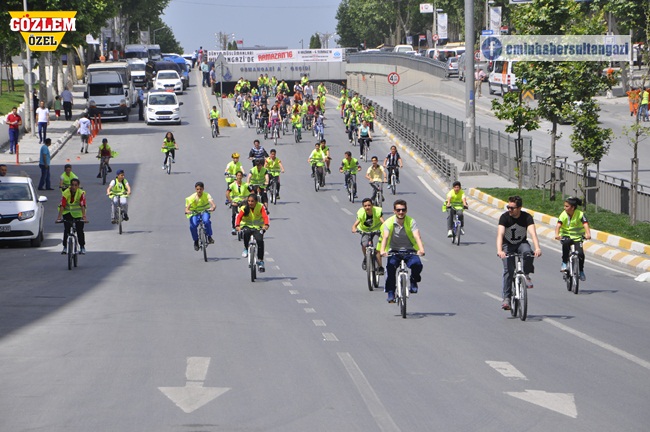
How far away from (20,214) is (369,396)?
18322mm

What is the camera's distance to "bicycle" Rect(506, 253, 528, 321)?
16.5 m

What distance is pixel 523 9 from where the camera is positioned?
1496 inches

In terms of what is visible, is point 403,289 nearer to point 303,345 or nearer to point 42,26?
point 303,345

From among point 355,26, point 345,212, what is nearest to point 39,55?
point 345,212

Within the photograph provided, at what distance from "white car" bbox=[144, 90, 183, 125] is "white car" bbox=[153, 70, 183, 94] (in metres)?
17.1

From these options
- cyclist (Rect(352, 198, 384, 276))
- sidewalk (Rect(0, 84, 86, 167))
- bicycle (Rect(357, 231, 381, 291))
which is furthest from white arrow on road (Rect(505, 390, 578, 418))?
sidewalk (Rect(0, 84, 86, 167))

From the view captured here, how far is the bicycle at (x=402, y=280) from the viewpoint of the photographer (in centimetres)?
1681

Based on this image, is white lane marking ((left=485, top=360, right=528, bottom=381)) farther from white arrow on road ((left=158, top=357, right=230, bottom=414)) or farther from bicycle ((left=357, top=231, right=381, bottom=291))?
bicycle ((left=357, top=231, right=381, bottom=291))

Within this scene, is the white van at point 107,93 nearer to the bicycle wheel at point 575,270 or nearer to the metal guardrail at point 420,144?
the metal guardrail at point 420,144

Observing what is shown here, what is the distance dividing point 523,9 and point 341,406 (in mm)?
28895

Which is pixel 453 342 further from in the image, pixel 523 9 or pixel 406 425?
pixel 523 9

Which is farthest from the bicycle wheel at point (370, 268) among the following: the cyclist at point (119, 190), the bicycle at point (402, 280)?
the cyclist at point (119, 190)

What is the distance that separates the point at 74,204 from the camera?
80.9 feet

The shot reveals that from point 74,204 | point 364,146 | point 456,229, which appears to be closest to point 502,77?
point 364,146
